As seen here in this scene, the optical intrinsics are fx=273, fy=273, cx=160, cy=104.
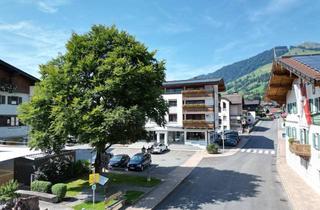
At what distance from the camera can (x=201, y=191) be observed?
2484 cm

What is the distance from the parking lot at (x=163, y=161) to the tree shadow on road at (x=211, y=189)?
150 inches

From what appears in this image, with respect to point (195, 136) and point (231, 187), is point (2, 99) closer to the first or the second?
point (195, 136)

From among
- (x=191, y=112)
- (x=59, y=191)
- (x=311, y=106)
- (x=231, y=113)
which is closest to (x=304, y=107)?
(x=311, y=106)

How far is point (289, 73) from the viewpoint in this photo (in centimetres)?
2838

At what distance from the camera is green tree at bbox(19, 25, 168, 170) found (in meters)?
21.5

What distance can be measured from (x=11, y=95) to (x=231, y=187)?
36.0 metres

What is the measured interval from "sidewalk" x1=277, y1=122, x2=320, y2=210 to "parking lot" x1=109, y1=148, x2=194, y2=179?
12.7 meters

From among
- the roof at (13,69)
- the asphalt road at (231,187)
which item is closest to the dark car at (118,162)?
the asphalt road at (231,187)

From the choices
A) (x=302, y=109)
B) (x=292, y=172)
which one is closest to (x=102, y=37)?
(x=302, y=109)

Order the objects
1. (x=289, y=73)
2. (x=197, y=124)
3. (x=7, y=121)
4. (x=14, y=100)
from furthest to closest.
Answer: (x=197, y=124) < (x=14, y=100) < (x=7, y=121) < (x=289, y=73)

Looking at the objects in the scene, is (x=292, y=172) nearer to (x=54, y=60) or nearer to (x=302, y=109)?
(x=302, y=109)

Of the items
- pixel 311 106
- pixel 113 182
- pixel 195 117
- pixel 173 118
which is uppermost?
pixel 311 106

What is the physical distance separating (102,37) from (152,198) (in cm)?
1463

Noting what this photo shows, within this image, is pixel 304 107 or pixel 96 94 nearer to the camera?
pixel 96 94
